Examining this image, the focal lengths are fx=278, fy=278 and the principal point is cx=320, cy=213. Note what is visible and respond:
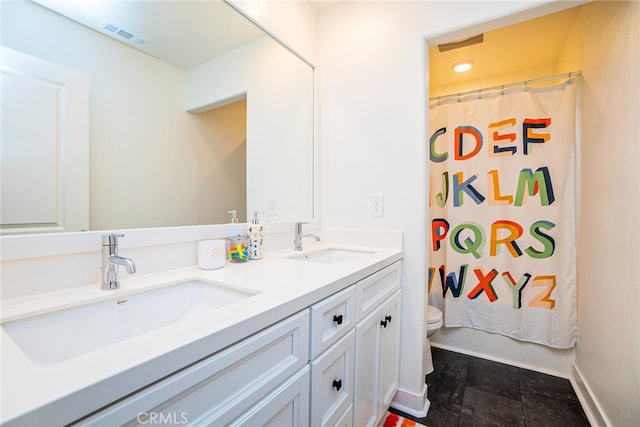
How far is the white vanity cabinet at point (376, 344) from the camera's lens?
1.09 metres

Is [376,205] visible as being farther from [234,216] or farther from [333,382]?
[333,382]

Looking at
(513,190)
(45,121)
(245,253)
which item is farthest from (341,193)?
(45,121)

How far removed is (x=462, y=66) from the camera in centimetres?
222

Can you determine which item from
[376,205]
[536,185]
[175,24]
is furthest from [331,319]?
[536,185]

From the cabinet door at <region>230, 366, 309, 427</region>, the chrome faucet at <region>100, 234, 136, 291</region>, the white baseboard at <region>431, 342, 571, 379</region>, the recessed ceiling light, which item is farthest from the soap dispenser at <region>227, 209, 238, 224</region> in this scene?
the recessed ceiling light

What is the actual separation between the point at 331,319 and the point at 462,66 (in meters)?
2.29

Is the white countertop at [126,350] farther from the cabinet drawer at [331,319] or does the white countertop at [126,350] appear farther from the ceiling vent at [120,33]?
the ceiling vent at [120,33]

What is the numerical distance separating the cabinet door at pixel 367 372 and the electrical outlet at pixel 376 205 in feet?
1.94

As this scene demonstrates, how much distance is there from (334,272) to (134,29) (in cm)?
111

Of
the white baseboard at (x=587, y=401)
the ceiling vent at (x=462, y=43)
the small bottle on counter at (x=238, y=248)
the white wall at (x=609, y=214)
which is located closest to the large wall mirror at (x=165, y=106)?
the small bottle on counter at (x=238, y=248)

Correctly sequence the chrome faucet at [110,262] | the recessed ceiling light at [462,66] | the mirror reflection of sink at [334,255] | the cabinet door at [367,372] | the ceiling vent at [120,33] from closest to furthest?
the chrome faucet at [110,262] < the ceiling vent at [120,33] < the cabinet door at [367,372] < the mirror reflection of sink at [334,255] < the recessed ceiling light at [462,66]

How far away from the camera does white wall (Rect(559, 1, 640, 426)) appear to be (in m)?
1.13

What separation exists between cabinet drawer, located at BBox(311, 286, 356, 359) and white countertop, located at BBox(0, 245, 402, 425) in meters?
0.03

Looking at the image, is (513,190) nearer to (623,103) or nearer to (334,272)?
(623,103)
